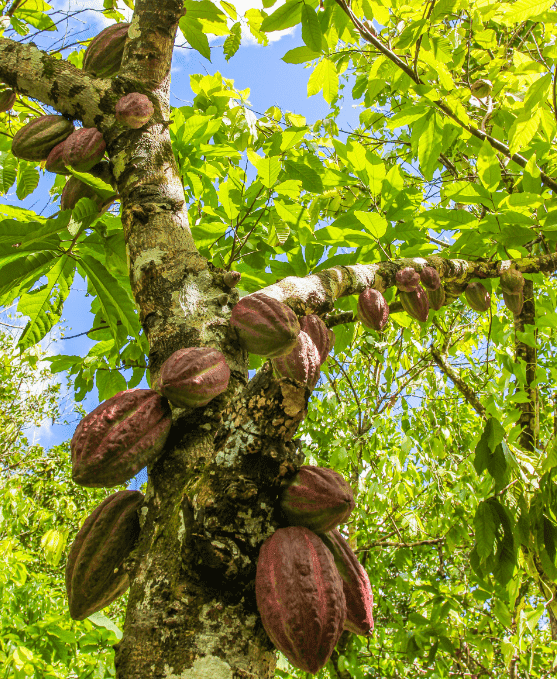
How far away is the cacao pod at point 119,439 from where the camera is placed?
779 millimetres

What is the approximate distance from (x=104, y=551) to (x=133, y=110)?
3.26ft

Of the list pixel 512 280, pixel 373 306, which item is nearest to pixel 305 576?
pixel 373 306

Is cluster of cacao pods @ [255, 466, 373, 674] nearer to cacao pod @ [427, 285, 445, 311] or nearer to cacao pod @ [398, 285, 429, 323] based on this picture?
cacao pod @ [398, 285, 429, 323]

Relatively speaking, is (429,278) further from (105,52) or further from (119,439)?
(105,52)

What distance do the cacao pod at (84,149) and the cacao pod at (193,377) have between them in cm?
67

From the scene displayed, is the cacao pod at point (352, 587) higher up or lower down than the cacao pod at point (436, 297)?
lower down

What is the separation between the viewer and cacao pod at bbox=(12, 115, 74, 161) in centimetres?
132

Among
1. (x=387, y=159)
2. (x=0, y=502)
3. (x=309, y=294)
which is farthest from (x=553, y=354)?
(x=0, y=502)

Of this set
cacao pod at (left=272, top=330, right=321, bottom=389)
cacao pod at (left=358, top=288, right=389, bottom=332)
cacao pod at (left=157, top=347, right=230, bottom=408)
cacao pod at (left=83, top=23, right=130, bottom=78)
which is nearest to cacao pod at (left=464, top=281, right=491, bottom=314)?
cacao pod at (left=358, top=288, right=389, bottom=332)

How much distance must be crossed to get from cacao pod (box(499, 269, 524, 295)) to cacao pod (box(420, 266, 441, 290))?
1.18ft

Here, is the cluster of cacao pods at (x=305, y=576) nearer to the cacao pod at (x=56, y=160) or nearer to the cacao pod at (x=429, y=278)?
the cacao pod at (x=429, y=278)

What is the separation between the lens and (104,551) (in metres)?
0.76

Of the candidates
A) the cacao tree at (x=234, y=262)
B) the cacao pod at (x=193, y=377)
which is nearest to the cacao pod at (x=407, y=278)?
the cacao tree at (x=234, y=262)

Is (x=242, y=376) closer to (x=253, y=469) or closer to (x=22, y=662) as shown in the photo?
(x=253, y=469)
